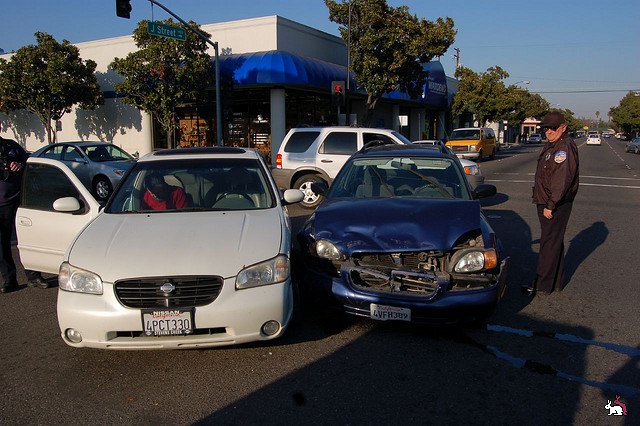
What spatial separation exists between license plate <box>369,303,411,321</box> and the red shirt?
83.7 inches

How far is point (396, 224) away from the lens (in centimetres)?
458

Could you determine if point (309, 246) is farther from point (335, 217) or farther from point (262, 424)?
point (262, 424)

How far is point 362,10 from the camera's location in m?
22.5

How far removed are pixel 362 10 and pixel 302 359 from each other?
68.6 feet

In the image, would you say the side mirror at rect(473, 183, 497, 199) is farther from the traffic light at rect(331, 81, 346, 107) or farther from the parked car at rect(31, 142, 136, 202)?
the traffic light at rect(331, 81, 346, 107)

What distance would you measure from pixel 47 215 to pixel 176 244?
2.48 metres

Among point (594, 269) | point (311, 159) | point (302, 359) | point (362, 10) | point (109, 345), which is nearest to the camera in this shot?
point (109, 345)

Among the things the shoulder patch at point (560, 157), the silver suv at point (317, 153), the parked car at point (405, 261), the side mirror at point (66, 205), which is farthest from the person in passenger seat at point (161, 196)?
the silver suv at point (317, 153)

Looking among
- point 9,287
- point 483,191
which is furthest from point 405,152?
point 9,287

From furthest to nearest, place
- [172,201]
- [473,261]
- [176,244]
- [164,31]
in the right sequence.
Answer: [164,31], [172,201], [473,261], [176,244]

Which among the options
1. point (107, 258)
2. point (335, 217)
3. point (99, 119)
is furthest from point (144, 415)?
point (99, 119)

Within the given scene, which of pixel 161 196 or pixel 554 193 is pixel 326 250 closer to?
pixel 161 196

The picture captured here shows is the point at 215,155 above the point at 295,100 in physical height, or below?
below

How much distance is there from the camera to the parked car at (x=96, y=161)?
1477 cm
